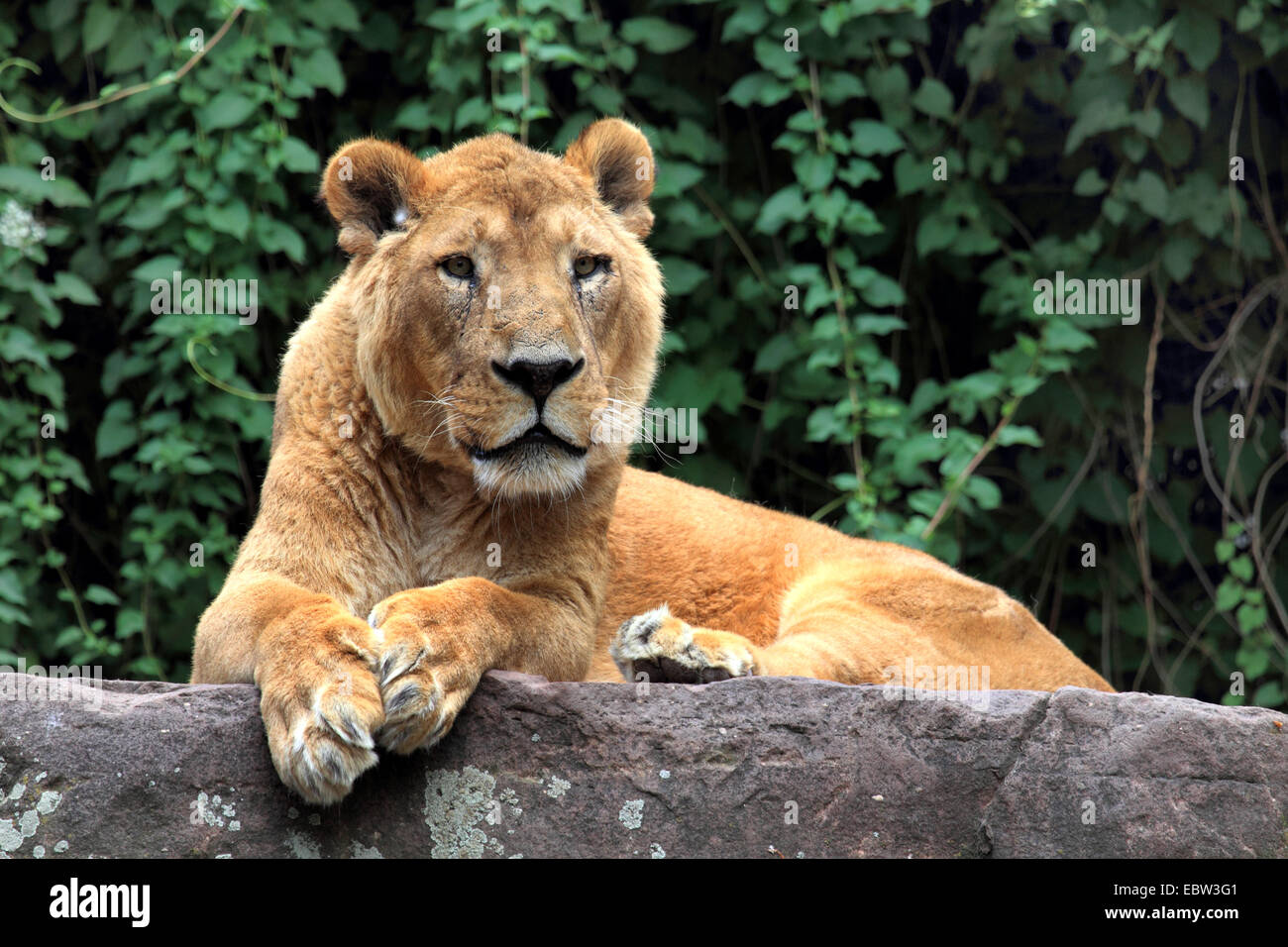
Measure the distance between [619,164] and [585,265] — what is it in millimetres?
613

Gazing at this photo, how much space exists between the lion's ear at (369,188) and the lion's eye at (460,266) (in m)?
0.32

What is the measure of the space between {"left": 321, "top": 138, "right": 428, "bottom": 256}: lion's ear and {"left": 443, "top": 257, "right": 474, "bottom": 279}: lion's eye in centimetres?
32

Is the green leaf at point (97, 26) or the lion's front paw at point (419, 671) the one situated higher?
the green leaf at point (97, 26)

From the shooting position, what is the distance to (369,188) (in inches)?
163

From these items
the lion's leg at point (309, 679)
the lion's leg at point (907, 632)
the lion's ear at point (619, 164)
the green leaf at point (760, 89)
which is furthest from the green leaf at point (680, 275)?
the lion's leg at point (309, 679)

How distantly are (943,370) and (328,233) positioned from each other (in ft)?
10.7

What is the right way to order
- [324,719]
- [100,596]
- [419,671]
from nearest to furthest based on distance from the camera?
[324,719] → [419,671] → [100,596]

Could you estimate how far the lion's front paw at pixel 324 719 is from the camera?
118 inches
